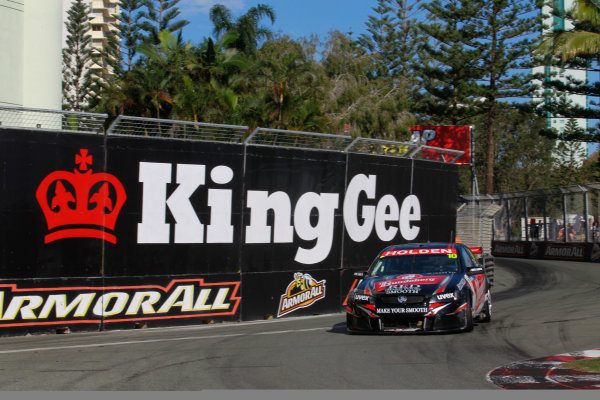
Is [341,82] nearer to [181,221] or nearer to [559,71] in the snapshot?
[559,71]

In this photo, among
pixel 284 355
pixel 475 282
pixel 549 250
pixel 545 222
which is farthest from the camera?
pixel 545 222

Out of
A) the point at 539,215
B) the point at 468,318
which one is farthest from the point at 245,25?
the point at 468,318

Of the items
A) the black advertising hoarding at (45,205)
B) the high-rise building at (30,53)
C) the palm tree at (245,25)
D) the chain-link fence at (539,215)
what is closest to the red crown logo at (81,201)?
the black advertising hoarding at (45,205)

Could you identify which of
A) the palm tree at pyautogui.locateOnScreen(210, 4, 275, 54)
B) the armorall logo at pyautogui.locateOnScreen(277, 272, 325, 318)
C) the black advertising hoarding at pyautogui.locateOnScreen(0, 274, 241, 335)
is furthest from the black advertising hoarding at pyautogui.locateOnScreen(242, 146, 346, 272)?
the palm tree at pyautogui.locateOnScreen(210, 4, 275, 54)

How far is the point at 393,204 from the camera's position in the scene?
687 inches

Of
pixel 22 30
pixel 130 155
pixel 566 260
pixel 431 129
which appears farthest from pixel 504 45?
pixel 130 155

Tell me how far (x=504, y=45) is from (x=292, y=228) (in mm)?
38855

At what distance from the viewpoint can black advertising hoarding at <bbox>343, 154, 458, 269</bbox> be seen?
54.5ft

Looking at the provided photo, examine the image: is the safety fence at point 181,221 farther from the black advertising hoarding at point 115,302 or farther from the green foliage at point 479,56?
the green foliage at point 479,56

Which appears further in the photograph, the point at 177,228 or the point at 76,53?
the point at 76,53

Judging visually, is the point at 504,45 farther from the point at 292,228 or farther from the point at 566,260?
the point at 292,228

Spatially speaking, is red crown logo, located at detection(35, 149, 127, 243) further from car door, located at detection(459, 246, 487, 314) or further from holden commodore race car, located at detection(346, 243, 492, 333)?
car door, located at detection(459, 246, 487, 314)

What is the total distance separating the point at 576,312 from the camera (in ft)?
47.6

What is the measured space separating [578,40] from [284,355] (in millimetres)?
19890
